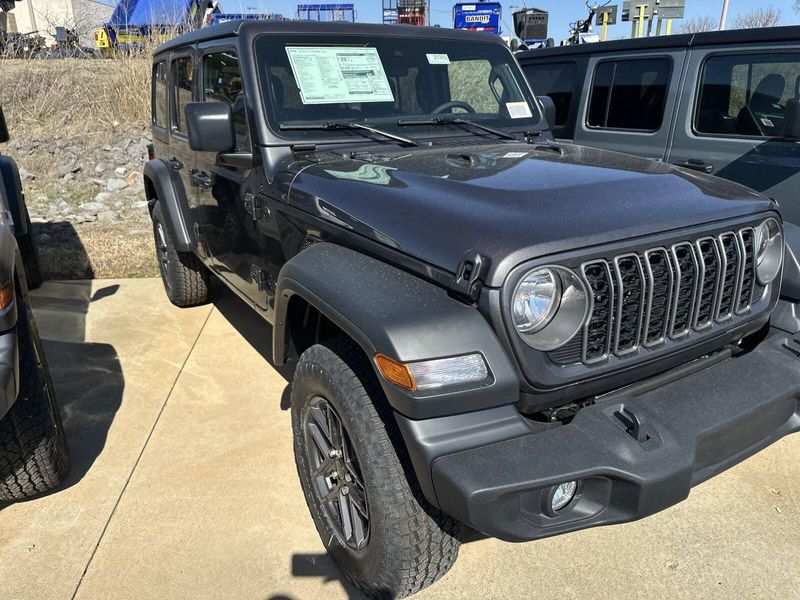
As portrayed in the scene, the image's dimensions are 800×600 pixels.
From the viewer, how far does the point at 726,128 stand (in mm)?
4363

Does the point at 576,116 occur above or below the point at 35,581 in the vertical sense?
above

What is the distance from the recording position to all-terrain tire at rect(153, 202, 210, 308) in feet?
15.3

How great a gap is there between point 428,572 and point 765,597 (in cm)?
123

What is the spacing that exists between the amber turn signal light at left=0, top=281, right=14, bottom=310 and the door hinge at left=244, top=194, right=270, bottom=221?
1.04 metres

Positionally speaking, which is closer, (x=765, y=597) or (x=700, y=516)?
(x=765, y=597)

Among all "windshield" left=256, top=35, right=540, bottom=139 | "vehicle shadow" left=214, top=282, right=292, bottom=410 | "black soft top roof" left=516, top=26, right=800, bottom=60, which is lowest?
"vehicle shadow" left=214, top=282, right=292, bottom=410

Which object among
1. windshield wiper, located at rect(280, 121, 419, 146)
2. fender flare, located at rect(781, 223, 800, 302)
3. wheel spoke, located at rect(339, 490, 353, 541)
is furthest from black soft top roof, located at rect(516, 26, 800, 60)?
wheel spoke, located at rect(339, 490, 353, 541)

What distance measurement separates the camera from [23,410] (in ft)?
8.20

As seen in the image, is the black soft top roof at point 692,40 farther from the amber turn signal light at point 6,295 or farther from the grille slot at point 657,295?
the amber turn signal light at point 6,295

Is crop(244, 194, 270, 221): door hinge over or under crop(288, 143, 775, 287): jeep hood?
under

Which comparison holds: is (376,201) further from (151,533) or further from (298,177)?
(151,533)

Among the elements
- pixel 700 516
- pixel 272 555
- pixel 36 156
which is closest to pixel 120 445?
pixel 272 555

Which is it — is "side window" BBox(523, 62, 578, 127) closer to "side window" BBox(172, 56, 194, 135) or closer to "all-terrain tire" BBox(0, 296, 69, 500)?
"side window" BBox(172, 56, 194, 135)

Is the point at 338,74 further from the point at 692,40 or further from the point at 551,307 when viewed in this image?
the point at 692,40
